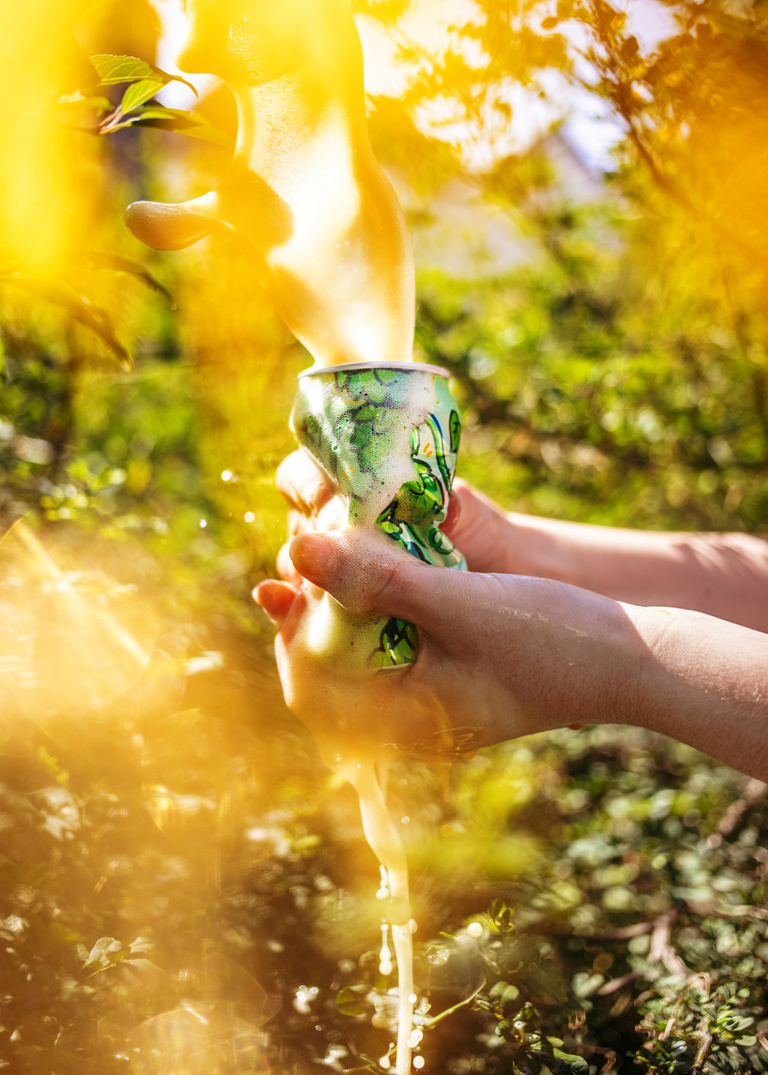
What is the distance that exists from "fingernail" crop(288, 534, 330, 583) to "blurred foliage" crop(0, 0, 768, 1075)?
1.25 ft

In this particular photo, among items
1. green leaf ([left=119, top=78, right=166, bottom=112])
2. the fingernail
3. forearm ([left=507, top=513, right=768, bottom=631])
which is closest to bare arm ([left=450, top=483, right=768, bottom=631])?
forearm ([left=507, top=513, right=768, bottom=631])

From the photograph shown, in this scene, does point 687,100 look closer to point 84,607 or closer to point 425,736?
point 425,736

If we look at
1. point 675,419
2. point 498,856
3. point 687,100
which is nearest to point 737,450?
point 675,419

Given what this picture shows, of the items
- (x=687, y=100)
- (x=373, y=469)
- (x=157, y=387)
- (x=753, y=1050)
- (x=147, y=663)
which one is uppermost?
(x=687, y=100)

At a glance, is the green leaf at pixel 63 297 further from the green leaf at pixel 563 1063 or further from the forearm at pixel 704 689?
the green leaf at pixel 563 1063

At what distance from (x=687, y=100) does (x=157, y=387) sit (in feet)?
4.31

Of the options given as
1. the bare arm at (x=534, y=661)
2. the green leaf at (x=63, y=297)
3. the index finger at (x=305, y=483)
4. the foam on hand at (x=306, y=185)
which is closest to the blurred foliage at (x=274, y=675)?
the green leaf at (x=63, y=297)

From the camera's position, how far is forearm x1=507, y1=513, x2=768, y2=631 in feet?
4.09

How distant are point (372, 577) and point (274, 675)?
64 centimetres

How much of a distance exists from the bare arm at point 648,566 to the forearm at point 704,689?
522 mm

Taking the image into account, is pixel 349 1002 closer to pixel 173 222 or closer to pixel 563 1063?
pixel 563 1063

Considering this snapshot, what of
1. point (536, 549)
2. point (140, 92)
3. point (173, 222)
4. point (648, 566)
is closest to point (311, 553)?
point (173, 222)

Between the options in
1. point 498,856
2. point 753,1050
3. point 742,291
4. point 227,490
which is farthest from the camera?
point 742,291

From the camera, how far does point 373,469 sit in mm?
659
